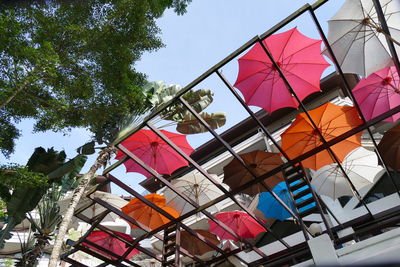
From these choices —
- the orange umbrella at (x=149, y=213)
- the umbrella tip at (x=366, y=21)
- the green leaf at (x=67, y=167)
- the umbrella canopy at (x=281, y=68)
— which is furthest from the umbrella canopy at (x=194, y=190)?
the umbrella tip at (x=366, y=21)

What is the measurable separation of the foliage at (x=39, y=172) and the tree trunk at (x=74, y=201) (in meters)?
0.67

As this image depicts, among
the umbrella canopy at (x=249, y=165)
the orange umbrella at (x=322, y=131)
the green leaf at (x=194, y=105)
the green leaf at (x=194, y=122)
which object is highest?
the green leaf at (x=194, y=105)

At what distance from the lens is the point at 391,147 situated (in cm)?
870

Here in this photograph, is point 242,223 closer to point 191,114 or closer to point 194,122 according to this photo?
point 194,122

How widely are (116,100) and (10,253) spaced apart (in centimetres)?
2350

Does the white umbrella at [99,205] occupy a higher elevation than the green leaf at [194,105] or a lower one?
lower

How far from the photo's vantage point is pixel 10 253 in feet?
86.9

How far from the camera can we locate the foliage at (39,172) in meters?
9.30

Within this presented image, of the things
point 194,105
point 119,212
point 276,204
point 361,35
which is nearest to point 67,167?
point 119,212

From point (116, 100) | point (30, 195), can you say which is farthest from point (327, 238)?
point (30, 195)

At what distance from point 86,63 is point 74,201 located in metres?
4.04

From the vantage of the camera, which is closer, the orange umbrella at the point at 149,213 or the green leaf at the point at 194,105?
the orange umbrella at the point at 149,213

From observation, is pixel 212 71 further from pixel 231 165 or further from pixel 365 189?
pixel 365 189

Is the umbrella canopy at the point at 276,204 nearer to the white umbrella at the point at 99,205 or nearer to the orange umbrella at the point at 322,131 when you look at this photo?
the orange umbrella at the point at 322,131
